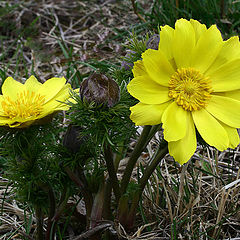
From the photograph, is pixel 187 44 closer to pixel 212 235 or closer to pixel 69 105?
pixel 69 105

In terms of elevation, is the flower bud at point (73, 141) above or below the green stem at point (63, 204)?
above

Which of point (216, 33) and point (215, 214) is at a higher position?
point (216, 33)

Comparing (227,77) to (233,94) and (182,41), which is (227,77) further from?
(182,41)

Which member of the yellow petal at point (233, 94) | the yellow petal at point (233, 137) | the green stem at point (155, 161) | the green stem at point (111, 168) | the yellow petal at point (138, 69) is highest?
the yellow petal at point (233, 94)

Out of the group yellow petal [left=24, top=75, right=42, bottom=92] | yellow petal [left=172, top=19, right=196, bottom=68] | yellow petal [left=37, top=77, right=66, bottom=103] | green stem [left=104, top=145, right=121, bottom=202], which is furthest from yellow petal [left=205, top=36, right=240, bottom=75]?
yellow petal [left=24, top=75, right=42, bottom=92]

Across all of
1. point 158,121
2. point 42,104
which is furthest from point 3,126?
point 158,121

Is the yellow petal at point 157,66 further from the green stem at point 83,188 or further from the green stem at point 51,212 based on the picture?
the green stem at point 51,212

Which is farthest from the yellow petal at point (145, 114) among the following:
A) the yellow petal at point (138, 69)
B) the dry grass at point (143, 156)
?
the dry grass at point (143, 156)
